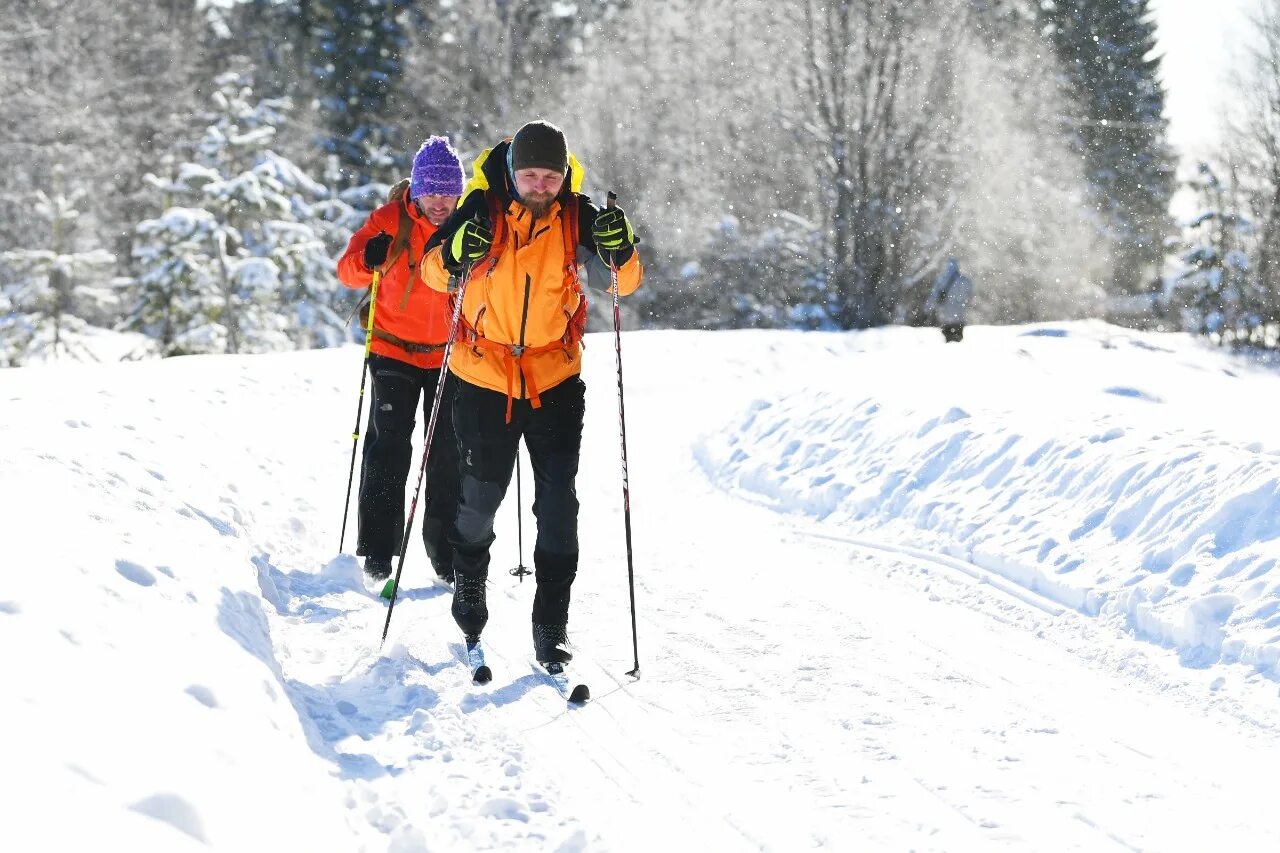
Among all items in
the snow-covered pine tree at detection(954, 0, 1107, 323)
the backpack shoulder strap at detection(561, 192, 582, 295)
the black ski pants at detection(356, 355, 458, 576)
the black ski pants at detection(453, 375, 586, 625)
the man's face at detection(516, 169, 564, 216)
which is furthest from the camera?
the snow-covered pine tree at detection(954, 0, 1107, 323)

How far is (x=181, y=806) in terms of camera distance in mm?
2459

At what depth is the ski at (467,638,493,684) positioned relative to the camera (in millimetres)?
4199

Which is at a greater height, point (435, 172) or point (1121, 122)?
point (1121, 122)

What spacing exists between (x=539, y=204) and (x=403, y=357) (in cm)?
182

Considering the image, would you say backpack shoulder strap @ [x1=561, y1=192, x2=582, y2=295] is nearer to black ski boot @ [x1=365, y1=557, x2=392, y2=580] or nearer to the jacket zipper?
the jacket zipper

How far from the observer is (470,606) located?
174 inches

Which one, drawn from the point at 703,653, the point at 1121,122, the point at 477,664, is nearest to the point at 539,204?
the point at 477,664

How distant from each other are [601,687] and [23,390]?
516 centimetres

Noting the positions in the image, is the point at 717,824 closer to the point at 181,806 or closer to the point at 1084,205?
the point at 181,806

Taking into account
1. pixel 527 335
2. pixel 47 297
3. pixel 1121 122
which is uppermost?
pixel 1121 122

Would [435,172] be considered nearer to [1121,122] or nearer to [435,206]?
[435,206]

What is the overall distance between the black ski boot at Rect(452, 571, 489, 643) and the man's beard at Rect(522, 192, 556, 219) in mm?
1500

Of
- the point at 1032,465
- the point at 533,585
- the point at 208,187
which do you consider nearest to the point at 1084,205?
the point at 208,187

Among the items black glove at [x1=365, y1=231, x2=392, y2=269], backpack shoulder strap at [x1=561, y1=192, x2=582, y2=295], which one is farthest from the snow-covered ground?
backpack shoulder strap at [x1=561, y1=192, x2=582, y2=295]
